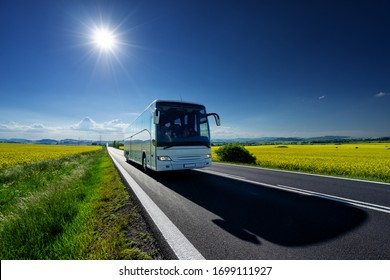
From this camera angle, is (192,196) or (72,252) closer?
(72,252)

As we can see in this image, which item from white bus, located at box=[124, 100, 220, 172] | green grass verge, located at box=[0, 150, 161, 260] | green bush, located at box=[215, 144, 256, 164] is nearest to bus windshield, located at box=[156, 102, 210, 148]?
white bus, located at box=[124, 100, 220, 172]

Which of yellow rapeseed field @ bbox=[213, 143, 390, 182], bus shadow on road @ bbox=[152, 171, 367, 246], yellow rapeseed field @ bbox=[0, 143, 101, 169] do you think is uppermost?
yellow rapeseed field @ bbox=[0, 143, 101, 169]

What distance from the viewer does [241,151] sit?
18.0m

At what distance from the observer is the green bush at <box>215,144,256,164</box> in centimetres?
1786

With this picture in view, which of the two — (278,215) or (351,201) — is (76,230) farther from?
(351,201)

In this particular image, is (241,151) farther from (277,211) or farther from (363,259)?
(363,259)

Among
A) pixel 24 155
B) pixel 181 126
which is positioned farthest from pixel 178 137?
pixel 24 155

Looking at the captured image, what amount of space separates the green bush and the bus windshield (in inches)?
413

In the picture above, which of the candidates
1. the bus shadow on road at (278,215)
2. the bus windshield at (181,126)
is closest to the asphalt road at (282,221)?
the bus shadow on road at (278,215)

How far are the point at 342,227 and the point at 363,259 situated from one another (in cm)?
93

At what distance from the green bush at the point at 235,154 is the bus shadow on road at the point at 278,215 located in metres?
12.3

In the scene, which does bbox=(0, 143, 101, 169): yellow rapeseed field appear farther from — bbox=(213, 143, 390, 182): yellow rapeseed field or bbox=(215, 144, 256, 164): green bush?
bbox=(213, 143, 390, 182): yellow rapeseed field
